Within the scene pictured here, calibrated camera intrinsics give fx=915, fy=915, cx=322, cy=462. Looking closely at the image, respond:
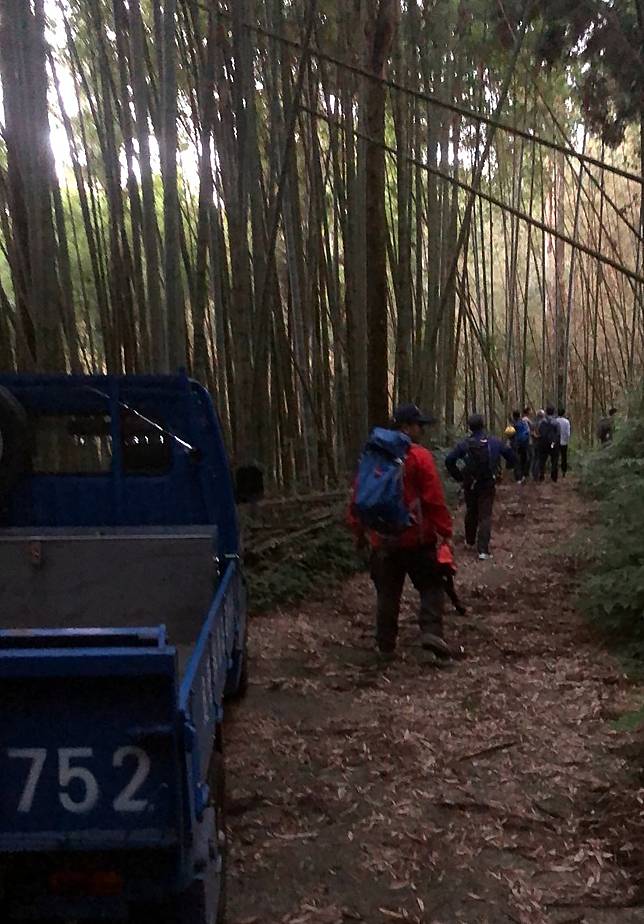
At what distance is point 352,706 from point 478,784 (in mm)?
1083

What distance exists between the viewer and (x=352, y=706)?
457cm

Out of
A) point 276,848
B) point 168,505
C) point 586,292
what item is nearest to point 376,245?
point 168,505

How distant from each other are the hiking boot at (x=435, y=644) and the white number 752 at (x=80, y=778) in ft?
11.1

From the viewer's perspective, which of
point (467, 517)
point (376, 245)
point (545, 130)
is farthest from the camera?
point (545, 130)

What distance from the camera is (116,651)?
6.25ft

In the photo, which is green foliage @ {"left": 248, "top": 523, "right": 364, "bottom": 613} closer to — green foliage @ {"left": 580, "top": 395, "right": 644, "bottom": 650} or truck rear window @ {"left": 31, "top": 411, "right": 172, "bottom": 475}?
green foliage @ {"left": 580, "top": 395, "right": 644, "bottom": 650}

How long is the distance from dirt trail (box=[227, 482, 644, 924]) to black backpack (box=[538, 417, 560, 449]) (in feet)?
26.9

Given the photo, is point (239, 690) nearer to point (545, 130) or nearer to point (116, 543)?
point (116, 543)

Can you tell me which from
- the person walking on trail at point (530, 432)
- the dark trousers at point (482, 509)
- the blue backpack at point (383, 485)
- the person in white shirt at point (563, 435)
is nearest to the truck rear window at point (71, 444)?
the blue backpack at point (383, 485)

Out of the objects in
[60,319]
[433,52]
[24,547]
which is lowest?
[24,547]

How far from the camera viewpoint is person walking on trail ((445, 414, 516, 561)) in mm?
7625

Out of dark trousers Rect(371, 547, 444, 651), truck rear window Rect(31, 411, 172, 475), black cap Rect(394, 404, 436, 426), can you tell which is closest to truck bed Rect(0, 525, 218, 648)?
truck rear window Rect(31, 411, 172, 475)

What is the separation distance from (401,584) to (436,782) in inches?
66.0

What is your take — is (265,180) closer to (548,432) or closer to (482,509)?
(482,509)
